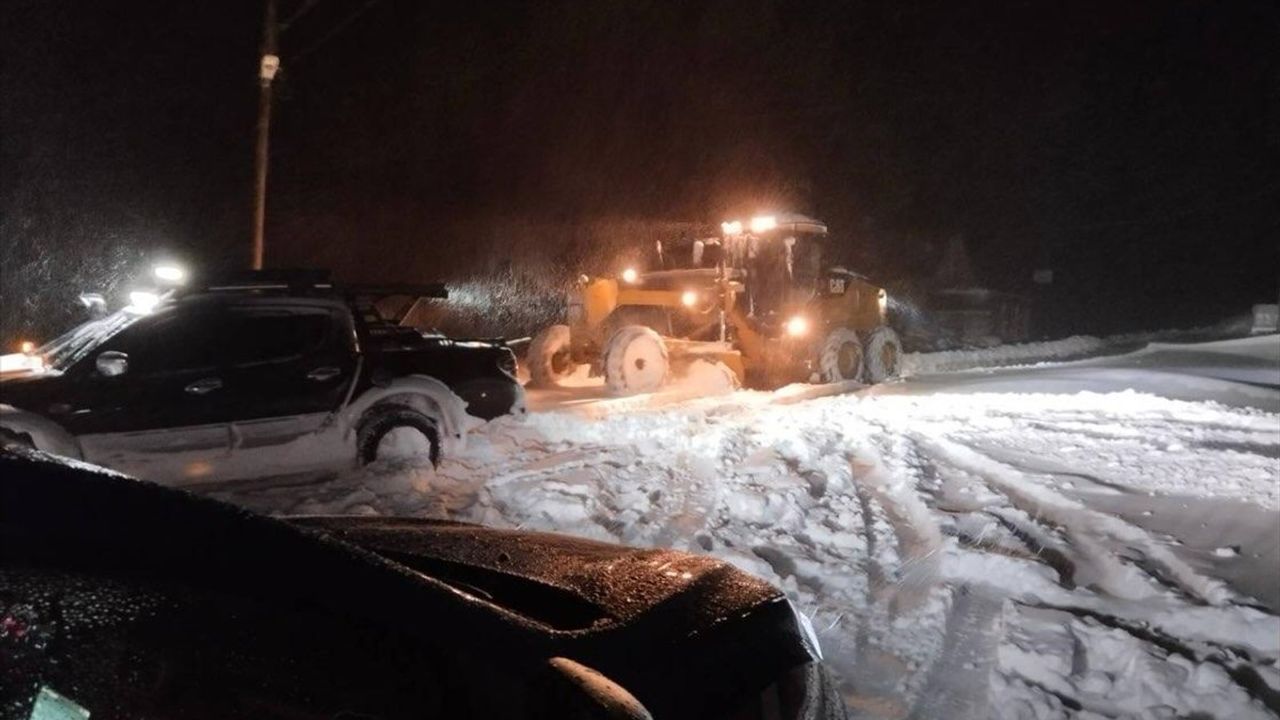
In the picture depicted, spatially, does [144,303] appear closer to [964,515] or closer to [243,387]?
[243,387]

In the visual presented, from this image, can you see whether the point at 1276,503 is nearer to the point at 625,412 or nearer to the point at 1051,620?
the point at 1051,620

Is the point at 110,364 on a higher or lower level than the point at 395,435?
higher

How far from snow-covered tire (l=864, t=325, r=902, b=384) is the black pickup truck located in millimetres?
9930

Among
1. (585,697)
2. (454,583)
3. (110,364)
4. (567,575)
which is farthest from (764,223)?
(585,697)

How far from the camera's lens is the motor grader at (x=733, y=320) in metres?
15.0

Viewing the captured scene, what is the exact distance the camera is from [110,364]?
6773 millimetres

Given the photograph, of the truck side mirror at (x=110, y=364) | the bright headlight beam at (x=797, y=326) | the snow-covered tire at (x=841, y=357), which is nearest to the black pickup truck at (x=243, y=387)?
the truck side mirror at (x=110, y=364)

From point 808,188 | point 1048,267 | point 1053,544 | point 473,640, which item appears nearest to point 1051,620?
point 1053,544

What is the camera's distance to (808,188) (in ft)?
161

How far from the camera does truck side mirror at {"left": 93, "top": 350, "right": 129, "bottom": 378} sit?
677cm

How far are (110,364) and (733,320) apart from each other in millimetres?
10118

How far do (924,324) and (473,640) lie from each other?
1142 inches

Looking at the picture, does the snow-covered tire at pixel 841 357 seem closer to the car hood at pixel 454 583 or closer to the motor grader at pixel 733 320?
the motor grader at pixel 733 320

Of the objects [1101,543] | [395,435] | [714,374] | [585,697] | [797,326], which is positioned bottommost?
[1101,543]
